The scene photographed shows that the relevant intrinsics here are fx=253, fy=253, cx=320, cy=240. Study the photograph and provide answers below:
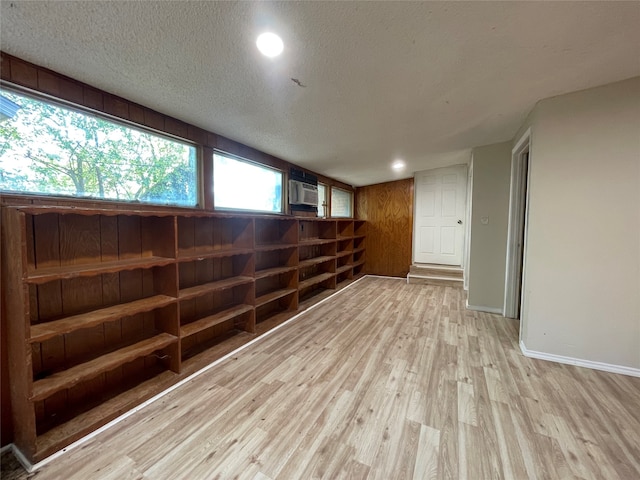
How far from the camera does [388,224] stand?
232 inches

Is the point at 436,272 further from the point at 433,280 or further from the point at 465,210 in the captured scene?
the point at 465,210

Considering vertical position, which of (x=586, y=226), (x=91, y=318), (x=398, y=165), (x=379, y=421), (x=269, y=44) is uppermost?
(x=398, y=165)

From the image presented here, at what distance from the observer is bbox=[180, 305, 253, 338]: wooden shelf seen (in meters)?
2.05

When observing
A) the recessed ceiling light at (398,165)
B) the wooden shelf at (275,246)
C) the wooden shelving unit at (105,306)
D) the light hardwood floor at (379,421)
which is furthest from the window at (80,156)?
the recessed ceiling light at (398,165)

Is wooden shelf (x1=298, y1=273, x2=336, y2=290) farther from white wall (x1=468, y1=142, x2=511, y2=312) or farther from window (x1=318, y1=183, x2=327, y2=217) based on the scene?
white wall (x1=468, y1=142, x2=511, y2=312)

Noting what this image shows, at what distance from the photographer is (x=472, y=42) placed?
4.62 ft

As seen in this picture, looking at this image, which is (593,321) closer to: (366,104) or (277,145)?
(366,104)

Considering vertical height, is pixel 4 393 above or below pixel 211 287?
below

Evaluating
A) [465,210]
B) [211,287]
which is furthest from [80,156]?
[465,210]

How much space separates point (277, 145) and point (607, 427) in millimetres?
3424

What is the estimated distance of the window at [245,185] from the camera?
260 centimetres

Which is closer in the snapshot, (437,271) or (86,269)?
(86,269)

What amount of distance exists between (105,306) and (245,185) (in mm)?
1752

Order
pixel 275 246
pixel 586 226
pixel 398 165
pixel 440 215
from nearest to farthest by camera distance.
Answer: pixel 586 226 → pixel 275 246 → pixel 398 165 → pixel 440 215
